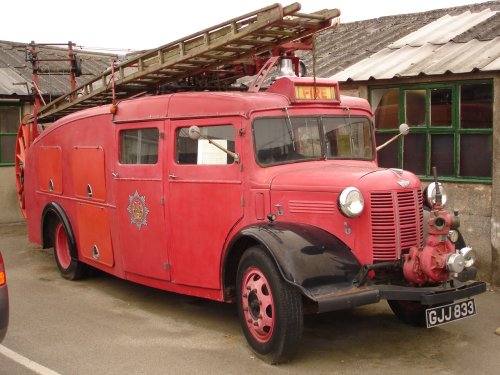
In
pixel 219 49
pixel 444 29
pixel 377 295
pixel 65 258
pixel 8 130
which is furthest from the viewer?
pixel 8 130

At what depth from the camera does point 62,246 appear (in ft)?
29.8

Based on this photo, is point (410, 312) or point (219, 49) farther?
point (219, 49)

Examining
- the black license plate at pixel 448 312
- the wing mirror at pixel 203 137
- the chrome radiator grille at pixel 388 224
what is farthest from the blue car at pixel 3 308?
the black license plate at pixel 448 312

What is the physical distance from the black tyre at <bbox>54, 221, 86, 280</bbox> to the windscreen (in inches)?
146

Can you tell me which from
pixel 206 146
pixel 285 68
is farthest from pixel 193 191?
pixel 285 68

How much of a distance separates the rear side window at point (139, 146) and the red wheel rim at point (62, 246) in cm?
223

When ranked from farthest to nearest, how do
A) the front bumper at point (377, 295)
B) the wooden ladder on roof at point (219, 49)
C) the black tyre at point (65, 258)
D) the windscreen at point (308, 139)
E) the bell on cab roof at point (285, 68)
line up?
the black tyre at point (65, 258) < the bell on cab roof at point (285, 68) < the wooden ladder on roof at point (219, 49) < the windscreen at point (308, 139) < the front bumper at point (377, 295)

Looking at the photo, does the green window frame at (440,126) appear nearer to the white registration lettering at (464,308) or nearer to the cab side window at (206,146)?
the white registration lettering at (464,308)

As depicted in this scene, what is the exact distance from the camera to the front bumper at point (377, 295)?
4.93m

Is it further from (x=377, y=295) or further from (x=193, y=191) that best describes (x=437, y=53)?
(x=377, y=295)

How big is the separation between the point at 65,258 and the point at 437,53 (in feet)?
19.6

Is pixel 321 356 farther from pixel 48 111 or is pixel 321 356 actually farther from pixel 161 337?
Answer: pixel 48 111

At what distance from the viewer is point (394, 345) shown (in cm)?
582

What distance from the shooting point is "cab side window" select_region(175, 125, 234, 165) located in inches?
243
